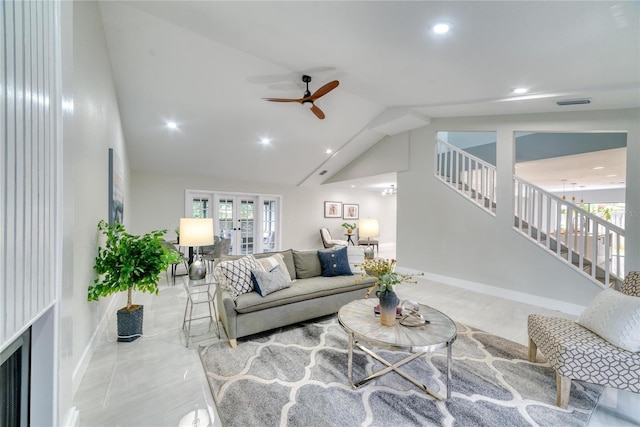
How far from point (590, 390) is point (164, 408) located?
298 centimetres

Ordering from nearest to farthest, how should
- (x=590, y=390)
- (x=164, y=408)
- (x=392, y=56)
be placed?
(x=164, y=408) < (x=590, y=390) < (x=392, y=56)

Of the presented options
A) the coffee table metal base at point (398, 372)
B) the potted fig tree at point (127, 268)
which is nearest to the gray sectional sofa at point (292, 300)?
the potted fig tree at point (127, 268)

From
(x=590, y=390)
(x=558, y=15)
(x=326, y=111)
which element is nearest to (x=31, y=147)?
(x=558, y=15)

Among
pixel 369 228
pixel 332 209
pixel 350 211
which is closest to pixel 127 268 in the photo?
pixel 369 228

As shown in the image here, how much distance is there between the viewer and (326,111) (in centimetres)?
465

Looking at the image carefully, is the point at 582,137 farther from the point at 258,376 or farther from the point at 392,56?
the point at 258,376

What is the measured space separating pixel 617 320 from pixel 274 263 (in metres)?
2.79

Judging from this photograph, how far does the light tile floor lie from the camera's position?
1610 mm

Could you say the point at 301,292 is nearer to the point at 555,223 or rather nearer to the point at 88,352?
the point at 88,352

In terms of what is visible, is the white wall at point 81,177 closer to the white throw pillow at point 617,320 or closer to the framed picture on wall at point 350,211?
the white throw pillow at point 617,320

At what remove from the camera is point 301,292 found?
109 inches

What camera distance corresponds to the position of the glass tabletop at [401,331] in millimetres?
1688

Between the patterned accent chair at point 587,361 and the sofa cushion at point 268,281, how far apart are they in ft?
7.41

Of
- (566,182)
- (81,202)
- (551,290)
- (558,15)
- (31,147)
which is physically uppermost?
(558,15)
